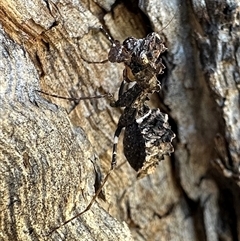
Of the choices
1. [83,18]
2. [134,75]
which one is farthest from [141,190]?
[83,18]

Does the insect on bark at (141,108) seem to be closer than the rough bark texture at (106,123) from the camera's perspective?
No

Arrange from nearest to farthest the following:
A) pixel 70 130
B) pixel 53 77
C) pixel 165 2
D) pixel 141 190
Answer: pixel 70 130
pixel 53 77
pixel 165 2
pixel 141 190

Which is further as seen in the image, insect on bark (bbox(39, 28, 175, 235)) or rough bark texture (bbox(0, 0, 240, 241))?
insect on bark (bbox(39, 28, 175, 235))

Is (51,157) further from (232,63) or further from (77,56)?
(232,63)
